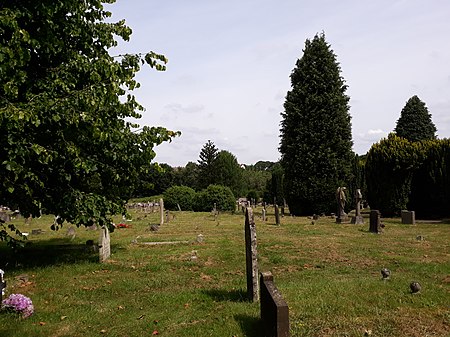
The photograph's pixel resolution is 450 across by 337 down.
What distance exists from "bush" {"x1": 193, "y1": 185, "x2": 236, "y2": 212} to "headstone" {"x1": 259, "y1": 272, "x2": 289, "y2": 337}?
34.4 meters

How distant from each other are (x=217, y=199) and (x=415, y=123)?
2876 cm

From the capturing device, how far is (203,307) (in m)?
7.09

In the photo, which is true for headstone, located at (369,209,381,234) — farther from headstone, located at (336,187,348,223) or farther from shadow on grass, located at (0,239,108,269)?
shadow on grass, located at (0,239,108,269)

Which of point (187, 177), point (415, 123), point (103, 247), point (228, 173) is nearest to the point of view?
point (103, 247)

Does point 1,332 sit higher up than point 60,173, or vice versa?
point 60,173

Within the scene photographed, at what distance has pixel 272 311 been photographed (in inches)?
206

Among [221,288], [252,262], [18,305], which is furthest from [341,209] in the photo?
[18,305]

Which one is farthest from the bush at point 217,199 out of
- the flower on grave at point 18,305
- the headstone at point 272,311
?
the headstone at point 272,311

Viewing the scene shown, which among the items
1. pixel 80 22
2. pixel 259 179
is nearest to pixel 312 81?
pixel 80 22

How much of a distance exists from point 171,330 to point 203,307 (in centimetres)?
110

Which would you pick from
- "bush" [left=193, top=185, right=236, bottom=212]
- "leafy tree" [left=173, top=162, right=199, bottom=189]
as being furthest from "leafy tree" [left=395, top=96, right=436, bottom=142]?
"leafy tree" [left=173, top=162, right=199, bottom=189]

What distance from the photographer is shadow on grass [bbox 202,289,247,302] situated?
293 inches

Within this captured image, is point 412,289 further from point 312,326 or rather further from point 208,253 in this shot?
point 208,253

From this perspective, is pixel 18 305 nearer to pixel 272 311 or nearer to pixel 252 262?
pixel 252 262
